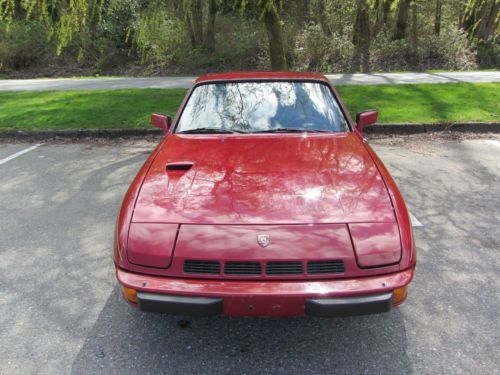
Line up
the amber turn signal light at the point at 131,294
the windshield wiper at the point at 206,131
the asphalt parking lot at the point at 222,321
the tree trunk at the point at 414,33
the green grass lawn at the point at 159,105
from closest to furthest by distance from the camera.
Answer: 1. the amber turn signal light at the point at 131,294
2. the asphalt parking lot at the point at 222,321
3. the windshield wiper at the point at 206,131
4. the green grass lawn at the point at 159,105
5. the tree trunk at the point at 414,33

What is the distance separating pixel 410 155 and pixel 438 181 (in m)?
1.14

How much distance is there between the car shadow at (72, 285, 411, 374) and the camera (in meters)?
2.15

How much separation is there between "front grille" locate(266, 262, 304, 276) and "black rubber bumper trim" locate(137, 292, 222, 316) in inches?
11.5

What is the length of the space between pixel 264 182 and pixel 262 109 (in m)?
1.08

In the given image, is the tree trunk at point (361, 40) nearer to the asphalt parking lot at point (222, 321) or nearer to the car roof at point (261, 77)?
the asphalt parking lot at point (222, 321)

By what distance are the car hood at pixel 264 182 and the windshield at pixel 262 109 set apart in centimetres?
15

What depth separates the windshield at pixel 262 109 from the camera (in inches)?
125

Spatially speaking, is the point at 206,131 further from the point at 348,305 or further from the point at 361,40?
the point at 361,40

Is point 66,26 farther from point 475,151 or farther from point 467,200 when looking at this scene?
point 475,151

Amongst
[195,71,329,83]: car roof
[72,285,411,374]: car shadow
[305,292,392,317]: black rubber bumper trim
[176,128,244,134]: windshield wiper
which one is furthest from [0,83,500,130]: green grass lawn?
[305,292,392,317]: black rubber bumper trim

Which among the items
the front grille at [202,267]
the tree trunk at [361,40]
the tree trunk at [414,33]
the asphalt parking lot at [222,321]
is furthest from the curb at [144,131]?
the tree trunk at [414,33]

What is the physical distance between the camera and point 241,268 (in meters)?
1.99

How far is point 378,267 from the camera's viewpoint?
6.58 ft

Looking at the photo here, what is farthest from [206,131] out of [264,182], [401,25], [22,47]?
[22,47]
